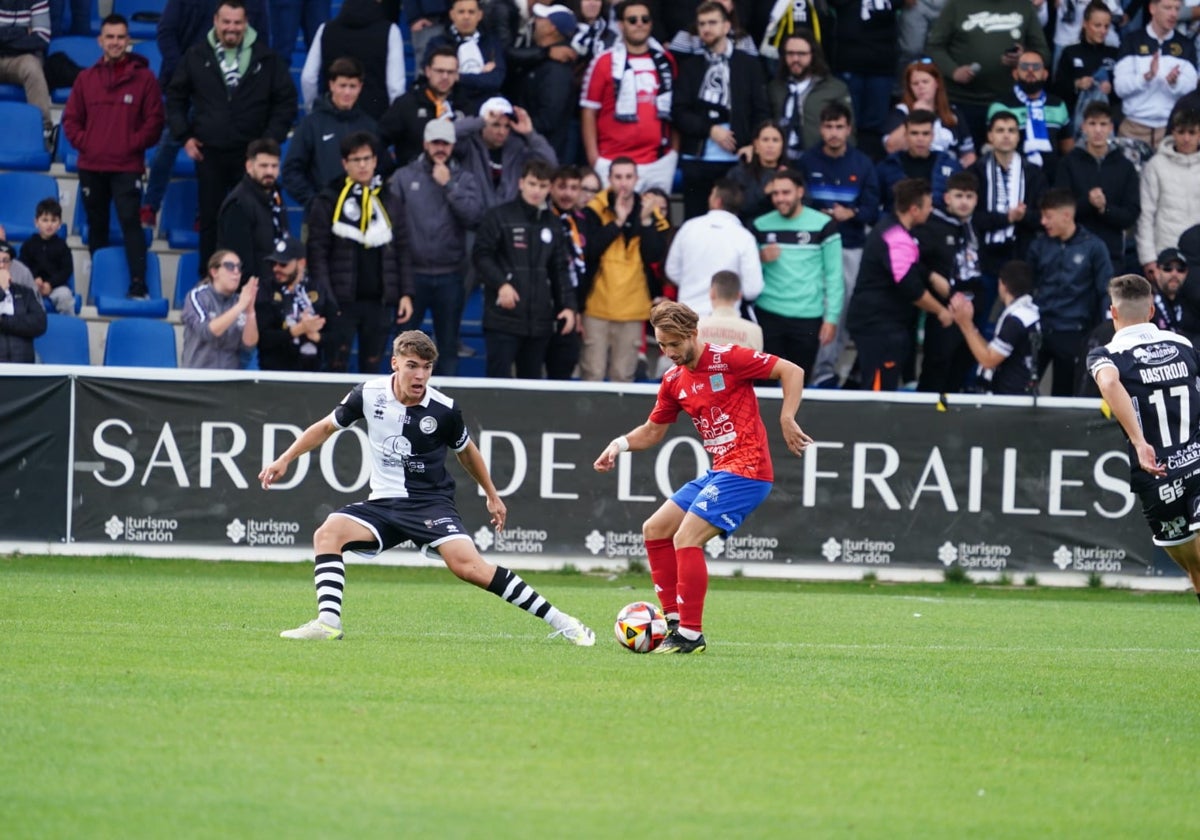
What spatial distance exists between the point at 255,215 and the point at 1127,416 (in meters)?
9.18

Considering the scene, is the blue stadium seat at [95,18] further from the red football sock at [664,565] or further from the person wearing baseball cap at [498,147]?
the red football sock at [664,565]

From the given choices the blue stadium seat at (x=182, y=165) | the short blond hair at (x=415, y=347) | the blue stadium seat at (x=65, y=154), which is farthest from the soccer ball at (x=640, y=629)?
the blue stadium seat at (x=65, y=154)

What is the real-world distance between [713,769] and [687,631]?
11.0 ft

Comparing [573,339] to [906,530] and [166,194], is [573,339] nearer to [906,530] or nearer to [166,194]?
[906,530]

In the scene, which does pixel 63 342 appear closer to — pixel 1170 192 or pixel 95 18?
pixel 95 18

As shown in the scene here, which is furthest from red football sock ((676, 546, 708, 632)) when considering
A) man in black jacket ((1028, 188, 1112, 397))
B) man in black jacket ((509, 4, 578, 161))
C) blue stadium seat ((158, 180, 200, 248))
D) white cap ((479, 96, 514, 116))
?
blue stadium seat ((158, 180, 200, 248))

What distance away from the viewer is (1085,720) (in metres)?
8.06

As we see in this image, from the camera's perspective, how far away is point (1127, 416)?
9570 millimetres

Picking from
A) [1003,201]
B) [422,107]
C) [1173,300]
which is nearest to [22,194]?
[422,107]

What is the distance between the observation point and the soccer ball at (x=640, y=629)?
9883 mm

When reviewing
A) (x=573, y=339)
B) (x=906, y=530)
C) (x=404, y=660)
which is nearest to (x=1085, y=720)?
(x=404, y=660)

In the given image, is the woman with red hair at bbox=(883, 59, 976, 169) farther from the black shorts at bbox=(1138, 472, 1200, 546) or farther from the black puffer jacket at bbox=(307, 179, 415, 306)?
the black shorts at bbox=(1138, 472, 1200, 546)

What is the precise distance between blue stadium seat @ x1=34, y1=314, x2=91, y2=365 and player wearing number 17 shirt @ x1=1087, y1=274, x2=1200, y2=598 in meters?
10.8

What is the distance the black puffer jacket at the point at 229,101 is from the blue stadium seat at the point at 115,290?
5.33ft
